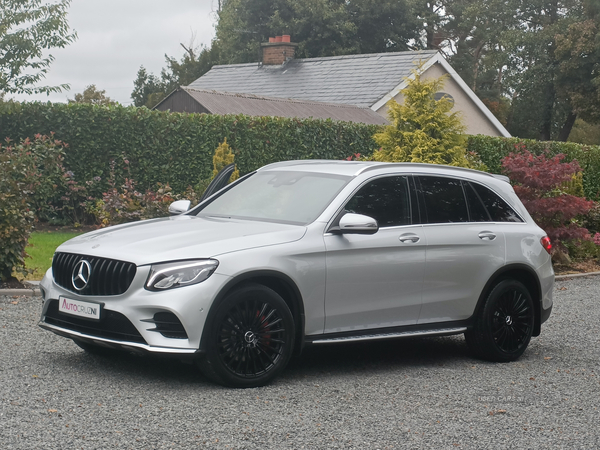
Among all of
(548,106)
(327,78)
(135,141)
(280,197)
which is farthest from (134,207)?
(548,106)

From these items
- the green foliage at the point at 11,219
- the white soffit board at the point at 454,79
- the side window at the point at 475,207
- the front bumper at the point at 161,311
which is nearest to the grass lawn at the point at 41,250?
the green foliage at the point at 11,219

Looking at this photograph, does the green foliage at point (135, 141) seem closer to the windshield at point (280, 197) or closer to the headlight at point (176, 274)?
the windshield at point (280, 197)

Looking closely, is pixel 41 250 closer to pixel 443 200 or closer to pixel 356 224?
pixel 443 200

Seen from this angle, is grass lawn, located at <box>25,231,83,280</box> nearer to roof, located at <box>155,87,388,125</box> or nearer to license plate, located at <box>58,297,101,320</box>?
license plate, located at <box>58,297,101,320</box>

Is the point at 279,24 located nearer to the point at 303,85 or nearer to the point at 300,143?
the point at 303,85

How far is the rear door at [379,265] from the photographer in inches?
261

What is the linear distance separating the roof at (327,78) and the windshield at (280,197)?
2543 centimetres

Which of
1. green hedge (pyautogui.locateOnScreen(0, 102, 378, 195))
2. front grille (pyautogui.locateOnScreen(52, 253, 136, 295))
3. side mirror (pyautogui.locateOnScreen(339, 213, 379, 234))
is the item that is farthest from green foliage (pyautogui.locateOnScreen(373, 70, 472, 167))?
front grille (pyautogui.locateOnScreen(52, 253, 136, 295))

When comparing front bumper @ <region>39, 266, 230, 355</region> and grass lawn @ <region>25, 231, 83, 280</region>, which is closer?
front bumper @ <region>39, 266, 230, 355</region>

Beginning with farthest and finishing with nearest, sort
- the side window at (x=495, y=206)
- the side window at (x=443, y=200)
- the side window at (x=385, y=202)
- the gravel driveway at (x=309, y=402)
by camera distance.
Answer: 1. the side window at (x=495, y=206)
2. the side window at (x=443, y=200)
3. the side window at (x=385, y=202)
4. the gravel driveway at (x=309, y=402)

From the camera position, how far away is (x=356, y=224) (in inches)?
256

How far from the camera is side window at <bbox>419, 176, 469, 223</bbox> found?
7.50 metres

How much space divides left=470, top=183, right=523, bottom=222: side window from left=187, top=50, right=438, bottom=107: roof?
975 inches

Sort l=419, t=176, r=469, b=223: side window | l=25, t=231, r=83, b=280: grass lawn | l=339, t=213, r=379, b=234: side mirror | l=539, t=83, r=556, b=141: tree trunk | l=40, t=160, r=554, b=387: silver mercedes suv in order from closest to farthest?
l=40, t=160, r=554, b=387: silver mercedes suv, l=339, t=213, r=379, b=234: side mirror, l=419, t=176, r=469, b=223: side window, l=25, t=231, r=83, b=280: grass lawn, l=539, t=83, r=556, b=141: tree trunk
